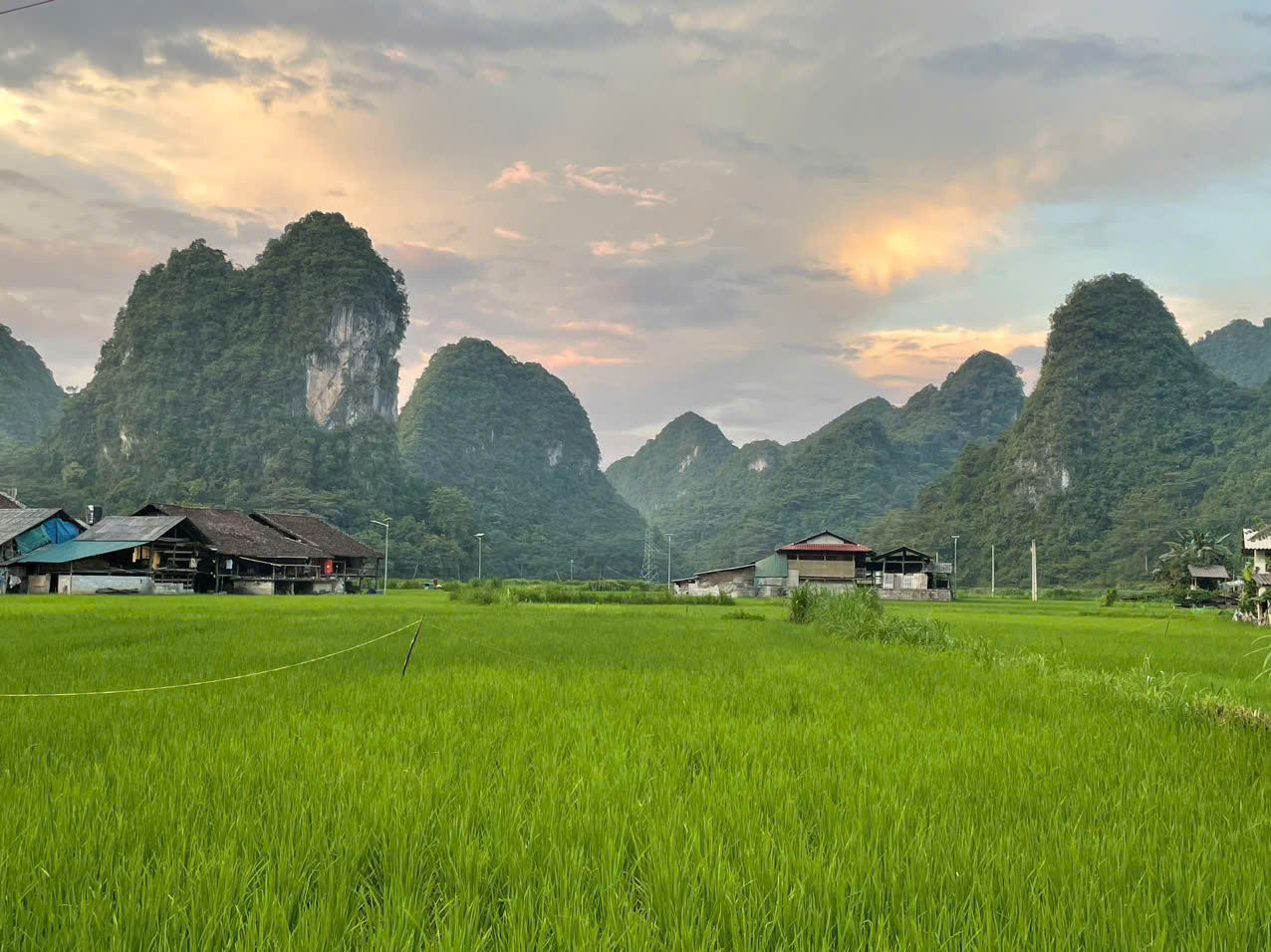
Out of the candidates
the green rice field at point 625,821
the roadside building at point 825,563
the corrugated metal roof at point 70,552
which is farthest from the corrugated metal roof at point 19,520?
the roadside building at point 825,563

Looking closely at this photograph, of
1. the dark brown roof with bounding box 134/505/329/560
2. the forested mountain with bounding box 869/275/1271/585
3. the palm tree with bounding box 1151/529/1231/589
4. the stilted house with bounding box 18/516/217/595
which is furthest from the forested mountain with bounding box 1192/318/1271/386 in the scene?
the stilted house with bounding box 18/516/217/595

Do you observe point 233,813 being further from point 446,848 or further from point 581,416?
point 581,416

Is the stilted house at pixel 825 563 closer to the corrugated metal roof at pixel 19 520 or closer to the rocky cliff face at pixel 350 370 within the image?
the corrugated metal roof at pixel 19 520

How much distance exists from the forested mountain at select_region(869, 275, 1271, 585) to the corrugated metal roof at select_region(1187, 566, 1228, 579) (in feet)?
78.6

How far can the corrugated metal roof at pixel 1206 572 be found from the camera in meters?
40.7

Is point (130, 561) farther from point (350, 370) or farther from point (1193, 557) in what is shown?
point (350, 370)

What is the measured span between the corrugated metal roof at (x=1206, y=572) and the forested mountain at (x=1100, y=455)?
23.9 meters

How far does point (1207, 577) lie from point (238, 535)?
53.0m

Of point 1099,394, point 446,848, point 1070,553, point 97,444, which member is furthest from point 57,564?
point 1099,394

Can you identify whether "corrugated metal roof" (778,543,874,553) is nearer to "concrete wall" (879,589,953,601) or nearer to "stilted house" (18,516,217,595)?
"concrete wall" (879,589,953,601)

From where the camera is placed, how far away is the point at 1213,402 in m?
78.6

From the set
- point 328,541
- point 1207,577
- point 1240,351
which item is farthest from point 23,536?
point 1240,351

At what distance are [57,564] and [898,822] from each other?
1748 inches

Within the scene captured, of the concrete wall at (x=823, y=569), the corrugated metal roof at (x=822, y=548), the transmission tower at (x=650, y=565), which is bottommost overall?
the transmission tower at (x=650, y=565)
